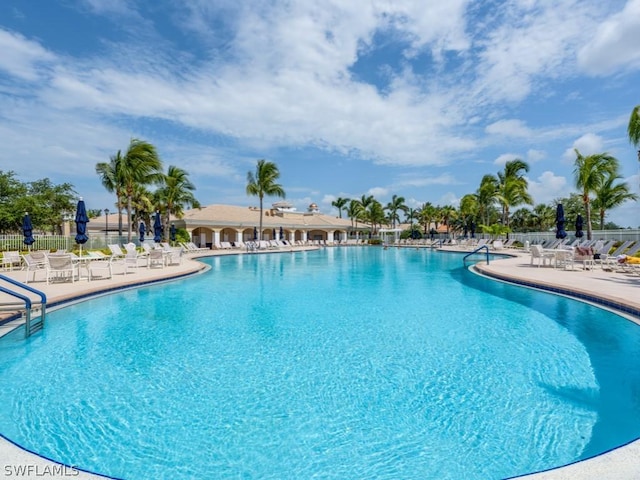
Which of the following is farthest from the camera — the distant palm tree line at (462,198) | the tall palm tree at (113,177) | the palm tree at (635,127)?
the tall palm tree at (113,177)

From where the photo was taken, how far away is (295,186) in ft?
127

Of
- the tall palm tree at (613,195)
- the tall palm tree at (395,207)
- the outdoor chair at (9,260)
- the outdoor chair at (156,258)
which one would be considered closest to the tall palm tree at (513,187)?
the tall palm tree at (613,195)

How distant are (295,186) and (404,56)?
939 inches

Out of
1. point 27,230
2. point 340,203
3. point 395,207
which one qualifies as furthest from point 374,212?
point 27,230

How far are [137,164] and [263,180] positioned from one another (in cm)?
1317

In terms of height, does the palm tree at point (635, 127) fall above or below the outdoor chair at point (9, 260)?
above

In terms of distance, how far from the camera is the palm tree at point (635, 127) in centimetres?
1257

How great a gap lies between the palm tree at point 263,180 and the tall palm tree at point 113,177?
39.8ft

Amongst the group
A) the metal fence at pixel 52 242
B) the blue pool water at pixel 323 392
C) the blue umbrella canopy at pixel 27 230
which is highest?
the blue umbrella canopy at pixel 27 230

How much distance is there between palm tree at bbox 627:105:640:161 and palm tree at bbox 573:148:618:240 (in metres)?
9.57

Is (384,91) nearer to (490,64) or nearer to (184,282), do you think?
(490,64)

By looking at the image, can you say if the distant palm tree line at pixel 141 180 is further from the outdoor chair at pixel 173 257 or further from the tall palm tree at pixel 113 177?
the outdoor chair at pixel 173 257

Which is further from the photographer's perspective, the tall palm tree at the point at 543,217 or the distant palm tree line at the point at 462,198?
the tall palm tree at the point at 543,217

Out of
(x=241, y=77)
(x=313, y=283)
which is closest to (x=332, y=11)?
(x=241, y=77)
